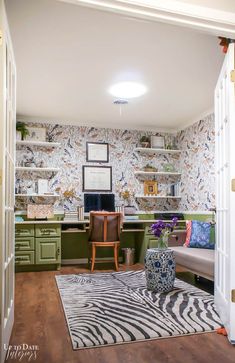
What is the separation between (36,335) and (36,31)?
2515 millimetres

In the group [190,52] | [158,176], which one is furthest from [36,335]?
[158,176]

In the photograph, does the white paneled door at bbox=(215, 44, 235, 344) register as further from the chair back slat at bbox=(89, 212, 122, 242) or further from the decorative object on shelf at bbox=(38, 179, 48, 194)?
the decorative object on shelf at bbox=(38, 179, 48, 194)

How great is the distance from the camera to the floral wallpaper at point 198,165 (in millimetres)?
5027

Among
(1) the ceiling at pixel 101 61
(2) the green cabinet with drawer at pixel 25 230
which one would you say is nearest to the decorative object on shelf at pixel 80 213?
(2) the green cabinet with drawer at pixel 25 230

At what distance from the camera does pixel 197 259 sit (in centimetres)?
357

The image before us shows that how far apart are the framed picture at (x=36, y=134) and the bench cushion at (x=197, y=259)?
9.72 ft

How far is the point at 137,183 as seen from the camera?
5.95 metres

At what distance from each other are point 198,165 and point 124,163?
4.42ft

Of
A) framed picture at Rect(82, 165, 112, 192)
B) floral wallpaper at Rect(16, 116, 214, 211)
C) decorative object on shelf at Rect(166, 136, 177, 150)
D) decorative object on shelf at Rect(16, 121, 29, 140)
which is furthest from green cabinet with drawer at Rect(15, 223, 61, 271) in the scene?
decorative object on shelf at Rect(166, 136, 177, 150)

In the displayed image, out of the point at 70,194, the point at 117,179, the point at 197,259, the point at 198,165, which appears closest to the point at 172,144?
the point at 198,165

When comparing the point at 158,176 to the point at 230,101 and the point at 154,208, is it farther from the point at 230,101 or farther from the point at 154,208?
the point at 230,101

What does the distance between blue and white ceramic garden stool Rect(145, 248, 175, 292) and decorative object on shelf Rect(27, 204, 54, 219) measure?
223 centimetres

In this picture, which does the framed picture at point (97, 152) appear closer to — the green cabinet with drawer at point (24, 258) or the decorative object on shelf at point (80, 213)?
the decorative object on shelf at point (80, 213)

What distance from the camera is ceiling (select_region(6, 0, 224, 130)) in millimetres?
2684
